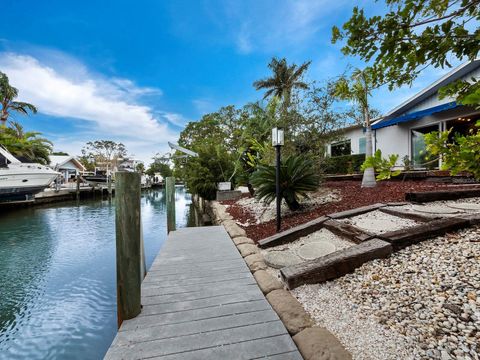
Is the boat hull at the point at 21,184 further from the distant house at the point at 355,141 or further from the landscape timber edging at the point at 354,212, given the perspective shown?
the distant house at the point at 355,141

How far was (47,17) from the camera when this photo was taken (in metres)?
9.96

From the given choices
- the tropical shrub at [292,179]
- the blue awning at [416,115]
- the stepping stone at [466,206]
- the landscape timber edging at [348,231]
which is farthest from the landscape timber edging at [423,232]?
the blue awning at [416,115]

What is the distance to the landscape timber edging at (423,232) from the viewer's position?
275 cm

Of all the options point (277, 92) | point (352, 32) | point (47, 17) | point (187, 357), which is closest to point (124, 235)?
point (187, 357)

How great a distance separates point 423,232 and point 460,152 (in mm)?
2375

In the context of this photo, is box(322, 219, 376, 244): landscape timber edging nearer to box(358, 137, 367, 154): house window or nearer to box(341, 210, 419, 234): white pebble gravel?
box(341, 210, 419, 234): white pebble gravel

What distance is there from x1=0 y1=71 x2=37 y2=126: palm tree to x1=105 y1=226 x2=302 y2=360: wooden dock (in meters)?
29.5

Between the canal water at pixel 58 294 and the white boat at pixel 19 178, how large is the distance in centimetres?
750

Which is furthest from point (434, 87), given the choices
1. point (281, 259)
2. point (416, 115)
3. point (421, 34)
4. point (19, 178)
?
point (19, 178)

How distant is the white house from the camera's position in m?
8.09

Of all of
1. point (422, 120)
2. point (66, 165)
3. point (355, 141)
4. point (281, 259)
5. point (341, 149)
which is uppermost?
point (66, 165)

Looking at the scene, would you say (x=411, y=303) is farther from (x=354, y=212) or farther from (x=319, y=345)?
(x=354, y=212)

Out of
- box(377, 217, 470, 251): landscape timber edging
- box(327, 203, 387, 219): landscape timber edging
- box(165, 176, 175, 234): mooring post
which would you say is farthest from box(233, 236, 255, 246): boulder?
box(377, 217, 470, 251): landscape timber edging

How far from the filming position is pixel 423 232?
281 cm
